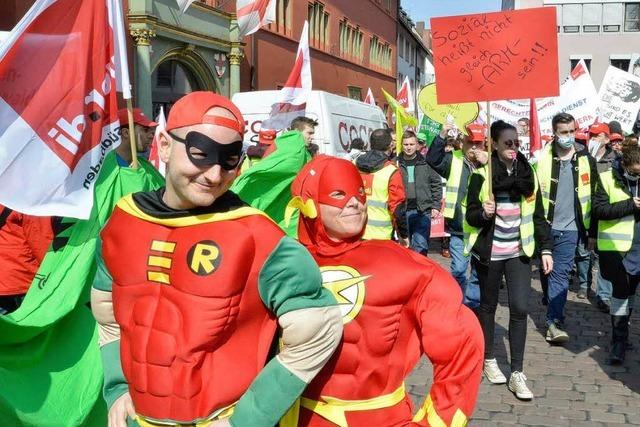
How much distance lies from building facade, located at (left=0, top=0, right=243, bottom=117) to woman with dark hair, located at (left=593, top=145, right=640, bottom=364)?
40.0ft

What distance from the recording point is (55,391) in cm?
331

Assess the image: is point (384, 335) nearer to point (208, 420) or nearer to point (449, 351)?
point (449, 351)

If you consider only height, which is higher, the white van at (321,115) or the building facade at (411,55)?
the building facade at (411,55)

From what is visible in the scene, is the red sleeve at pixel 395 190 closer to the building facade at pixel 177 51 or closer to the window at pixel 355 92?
the building facade at pixel 177 51

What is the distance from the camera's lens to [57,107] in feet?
11.2

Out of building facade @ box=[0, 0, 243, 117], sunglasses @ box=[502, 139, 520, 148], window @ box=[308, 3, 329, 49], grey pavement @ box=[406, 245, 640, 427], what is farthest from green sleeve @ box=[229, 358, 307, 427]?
window @ box=[308, 3, 329, 49]

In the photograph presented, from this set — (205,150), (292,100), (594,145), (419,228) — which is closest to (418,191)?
(419,228)

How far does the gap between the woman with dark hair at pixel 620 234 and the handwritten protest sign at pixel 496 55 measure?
1.32 m

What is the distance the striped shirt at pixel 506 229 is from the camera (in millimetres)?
5098

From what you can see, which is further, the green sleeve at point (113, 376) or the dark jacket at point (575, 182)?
the dark jacket at point (575, 182)

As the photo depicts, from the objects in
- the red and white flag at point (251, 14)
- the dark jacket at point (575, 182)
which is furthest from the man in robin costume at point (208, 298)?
the red and white flag at point (251, 14)

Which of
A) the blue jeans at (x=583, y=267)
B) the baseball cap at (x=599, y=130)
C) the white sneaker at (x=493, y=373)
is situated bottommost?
the white sneaker at (x=493, y=373)

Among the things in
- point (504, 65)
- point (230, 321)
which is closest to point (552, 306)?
point (504, 65)

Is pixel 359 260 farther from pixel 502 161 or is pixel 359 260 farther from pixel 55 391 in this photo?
pixel 502 161
